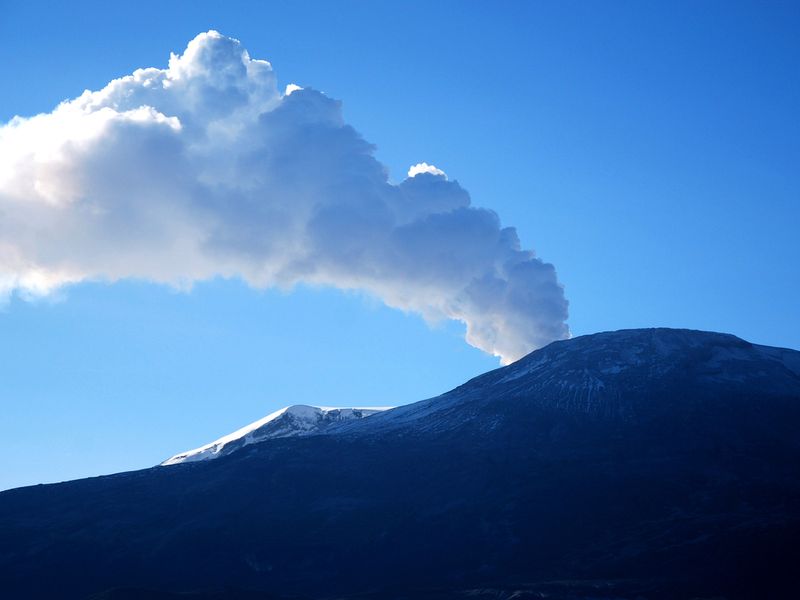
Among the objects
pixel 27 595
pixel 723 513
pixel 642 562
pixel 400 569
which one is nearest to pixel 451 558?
pixel 400 569

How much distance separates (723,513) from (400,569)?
57.7 m

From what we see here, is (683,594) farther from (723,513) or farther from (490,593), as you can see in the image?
(723,513)

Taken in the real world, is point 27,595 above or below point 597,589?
above

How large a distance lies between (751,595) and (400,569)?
62.4 metres

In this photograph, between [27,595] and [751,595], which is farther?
[27,595]

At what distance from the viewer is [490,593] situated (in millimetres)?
165875

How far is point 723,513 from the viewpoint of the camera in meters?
199

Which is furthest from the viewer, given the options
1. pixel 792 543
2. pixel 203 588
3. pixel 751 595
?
pixel 203 588

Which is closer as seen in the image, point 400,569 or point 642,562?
point 642,562

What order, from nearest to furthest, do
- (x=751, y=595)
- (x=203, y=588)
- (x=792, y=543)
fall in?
(x=751, y=595) → (x=792, y=543) → (x=203, y=588)

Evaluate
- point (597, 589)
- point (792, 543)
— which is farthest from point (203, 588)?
point (792, 543)

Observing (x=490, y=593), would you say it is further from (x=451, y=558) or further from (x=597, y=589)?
(x=451, y=558)

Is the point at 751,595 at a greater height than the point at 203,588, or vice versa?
the point at 203,588

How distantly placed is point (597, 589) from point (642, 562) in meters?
17.2
